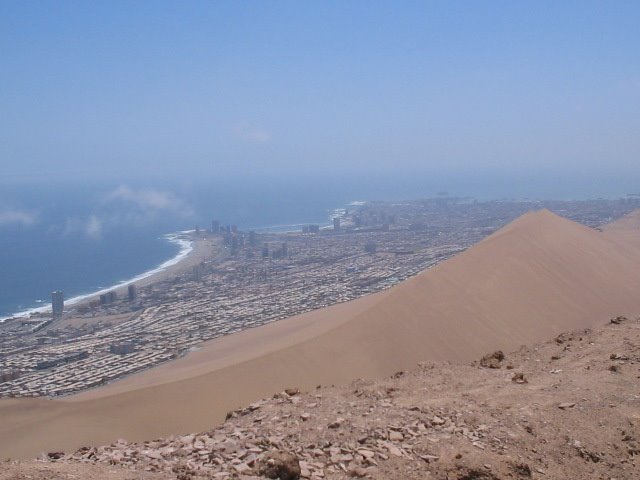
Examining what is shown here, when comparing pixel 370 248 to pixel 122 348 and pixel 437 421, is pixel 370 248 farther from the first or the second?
pixel 437 421

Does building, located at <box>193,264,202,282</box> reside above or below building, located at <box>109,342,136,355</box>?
above

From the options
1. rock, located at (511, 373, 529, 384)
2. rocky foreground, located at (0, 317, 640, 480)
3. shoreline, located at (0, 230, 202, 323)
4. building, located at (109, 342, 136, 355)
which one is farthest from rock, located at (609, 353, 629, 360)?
shoreline, located at (0, 230, 202, 323)

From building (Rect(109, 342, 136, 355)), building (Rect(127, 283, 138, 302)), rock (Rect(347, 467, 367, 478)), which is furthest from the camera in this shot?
building (Rect(127, 283, 138, 302))

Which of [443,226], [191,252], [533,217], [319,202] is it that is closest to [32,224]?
[191,252]

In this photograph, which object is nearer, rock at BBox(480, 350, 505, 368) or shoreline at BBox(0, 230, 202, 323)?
rock at BBox(480, 350, 505, 368)

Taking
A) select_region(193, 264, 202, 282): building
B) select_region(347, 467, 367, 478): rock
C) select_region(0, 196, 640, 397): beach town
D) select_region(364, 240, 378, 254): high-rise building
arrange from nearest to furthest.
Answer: select_region(347, 467, 367, 478): rock
select_region(0, 196, 640, 397): beach town
select_region(193, 264, 202, 282): building
select_region(364, 240, 378, 254): high-rise building

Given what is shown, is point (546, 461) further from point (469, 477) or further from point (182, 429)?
point (182, 429)

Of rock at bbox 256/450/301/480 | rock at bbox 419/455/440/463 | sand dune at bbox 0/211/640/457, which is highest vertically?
rock at bbox 256/450/301/480

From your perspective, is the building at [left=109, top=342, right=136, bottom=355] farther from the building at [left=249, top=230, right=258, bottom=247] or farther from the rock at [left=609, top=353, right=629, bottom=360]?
the building at [left=249, top=230, right=258, bottom=247]

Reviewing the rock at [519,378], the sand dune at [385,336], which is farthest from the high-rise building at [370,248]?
the rock at [519,378]
